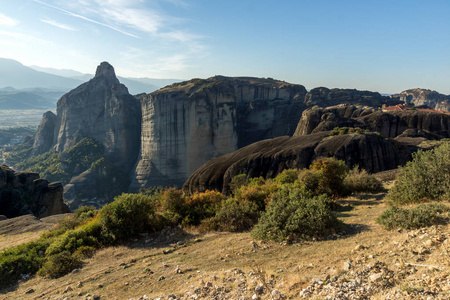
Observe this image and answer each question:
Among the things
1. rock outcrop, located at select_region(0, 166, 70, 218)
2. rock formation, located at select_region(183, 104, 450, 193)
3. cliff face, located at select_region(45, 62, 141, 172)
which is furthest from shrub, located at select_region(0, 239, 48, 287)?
cliff face, located at select_region(45, 62, 141, 172)

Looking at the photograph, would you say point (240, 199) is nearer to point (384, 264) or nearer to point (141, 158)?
point (384, 264)

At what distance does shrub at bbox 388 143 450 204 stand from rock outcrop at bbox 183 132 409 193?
1165 centimetres

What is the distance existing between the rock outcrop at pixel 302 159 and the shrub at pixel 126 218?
34.1 feet

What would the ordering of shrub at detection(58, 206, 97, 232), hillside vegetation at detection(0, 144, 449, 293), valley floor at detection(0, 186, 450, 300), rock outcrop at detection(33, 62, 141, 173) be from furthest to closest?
1. rock outcrop at detection(33, 62, 141, 173)
2. shrub at detection(58, 206, 97, 232)
3. hillside vegetation at detection(0, 144, 449, 293)
4. valley floor at detection(0, 186, 450, 300)

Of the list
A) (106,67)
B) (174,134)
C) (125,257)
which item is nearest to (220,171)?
(125,257)

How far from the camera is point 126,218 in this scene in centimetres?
1066

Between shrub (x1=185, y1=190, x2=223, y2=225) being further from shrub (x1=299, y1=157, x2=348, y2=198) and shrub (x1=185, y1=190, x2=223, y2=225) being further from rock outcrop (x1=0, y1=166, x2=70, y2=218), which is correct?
rock outcrop (x1=0, y1=166, x2=70, y2=218)

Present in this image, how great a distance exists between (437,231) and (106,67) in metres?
93.4

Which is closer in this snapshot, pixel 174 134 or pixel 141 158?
pixel 174 134

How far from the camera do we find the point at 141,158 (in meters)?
63.8

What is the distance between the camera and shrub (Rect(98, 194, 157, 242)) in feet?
34.1

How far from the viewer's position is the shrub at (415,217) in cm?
650

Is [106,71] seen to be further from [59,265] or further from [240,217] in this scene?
[240,217]

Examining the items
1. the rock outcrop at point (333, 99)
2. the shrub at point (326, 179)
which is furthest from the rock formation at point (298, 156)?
the rock outcrop at point (333, 99)
